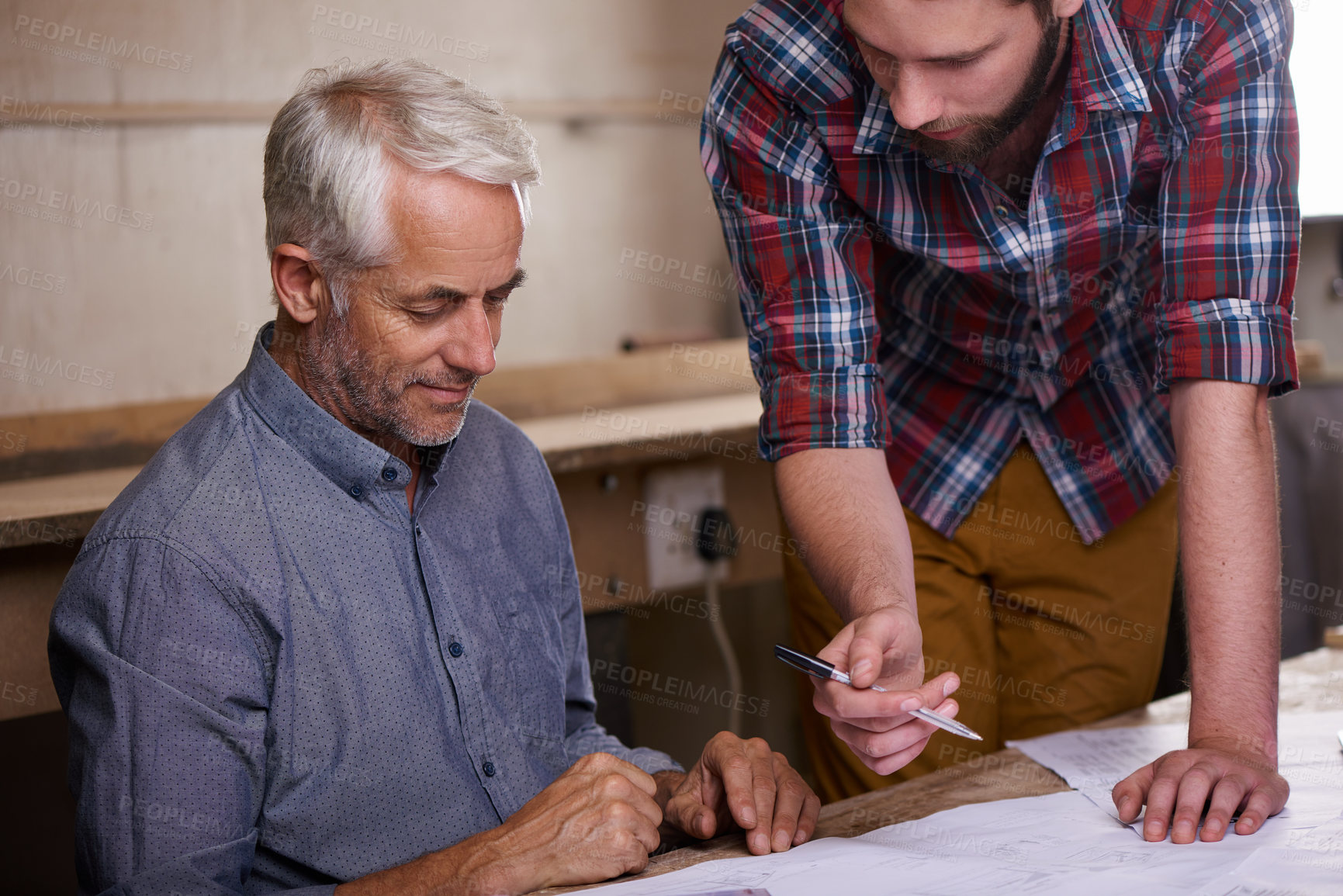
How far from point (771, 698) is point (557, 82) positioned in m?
1.68

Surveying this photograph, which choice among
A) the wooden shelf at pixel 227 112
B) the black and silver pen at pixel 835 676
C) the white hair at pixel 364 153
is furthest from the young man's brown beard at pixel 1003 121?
the wooden shelf at pixel 227 112

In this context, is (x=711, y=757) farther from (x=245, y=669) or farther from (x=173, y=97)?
(x=173, y=97)

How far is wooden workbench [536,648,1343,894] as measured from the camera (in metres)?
1.07

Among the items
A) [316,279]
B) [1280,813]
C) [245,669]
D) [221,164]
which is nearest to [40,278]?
[221,164]

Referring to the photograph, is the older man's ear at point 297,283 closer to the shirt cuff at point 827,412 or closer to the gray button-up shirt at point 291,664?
the gray button-up shirt at point 291,664

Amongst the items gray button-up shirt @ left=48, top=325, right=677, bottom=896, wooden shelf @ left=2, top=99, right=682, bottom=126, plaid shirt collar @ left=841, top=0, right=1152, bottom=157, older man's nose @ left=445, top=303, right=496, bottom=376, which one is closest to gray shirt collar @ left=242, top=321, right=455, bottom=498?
gray button-up shirt @ left=48, top=325, right=677, bottom=896

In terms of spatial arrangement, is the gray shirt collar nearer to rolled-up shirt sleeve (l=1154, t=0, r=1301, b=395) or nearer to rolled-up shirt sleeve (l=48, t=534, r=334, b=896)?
rolled-up shirt sleeve (l=48, t=534, r=334, b=896)

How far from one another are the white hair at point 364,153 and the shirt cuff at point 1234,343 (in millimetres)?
694

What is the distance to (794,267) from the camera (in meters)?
1.39

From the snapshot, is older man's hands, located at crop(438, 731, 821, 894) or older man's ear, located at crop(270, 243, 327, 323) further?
older man's ear, located at crop(270, 243, 327, 323)

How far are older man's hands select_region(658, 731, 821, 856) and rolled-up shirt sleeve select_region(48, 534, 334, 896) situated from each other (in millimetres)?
339

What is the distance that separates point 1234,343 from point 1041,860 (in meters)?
0.56

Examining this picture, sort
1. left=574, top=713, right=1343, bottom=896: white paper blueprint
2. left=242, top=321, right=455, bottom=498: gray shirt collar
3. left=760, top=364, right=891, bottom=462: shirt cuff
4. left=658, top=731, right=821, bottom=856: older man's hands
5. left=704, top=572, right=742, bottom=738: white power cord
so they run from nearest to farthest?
1. left=574, top=713, right=1343, bottom=896: white paper blueprint
2. left=658, top=731, right=821, bottom=856: older man's hands
3. left=242, top=321, right=455, bottom=498: gray shirt collar
4. left=760, top=364, right=891, bottom=462: shirt cuff
5. left=704, top=572, right=742, bottom=738: white power cord

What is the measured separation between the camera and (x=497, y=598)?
52.6 inches
